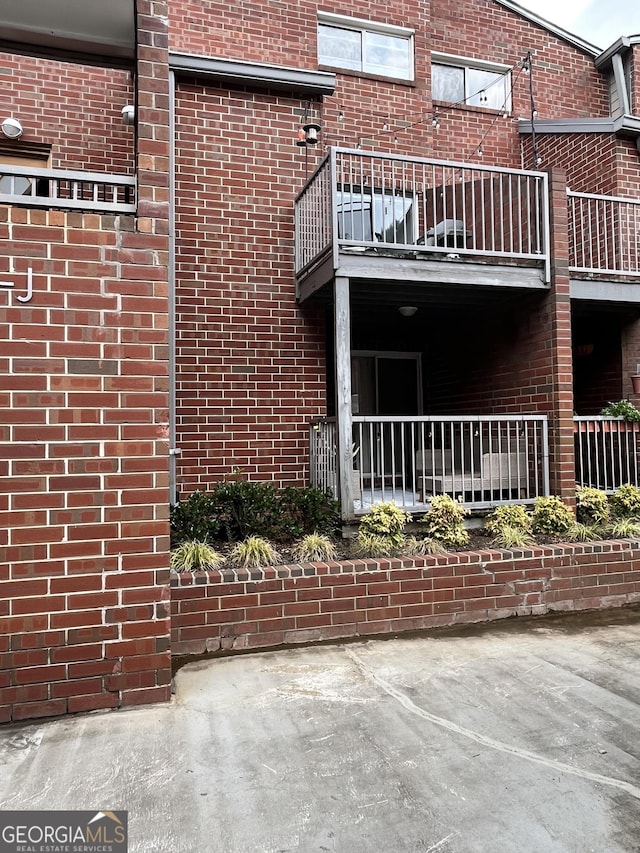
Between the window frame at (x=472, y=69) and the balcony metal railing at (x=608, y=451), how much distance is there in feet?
19.0

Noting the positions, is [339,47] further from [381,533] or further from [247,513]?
[381,533]

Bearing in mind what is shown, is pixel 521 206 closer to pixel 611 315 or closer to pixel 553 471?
pixel 611 315

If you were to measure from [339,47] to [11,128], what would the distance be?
498 cm

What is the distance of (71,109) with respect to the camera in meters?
7.23

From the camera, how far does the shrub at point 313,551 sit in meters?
4.99

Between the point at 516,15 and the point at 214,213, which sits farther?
the point at 516,15

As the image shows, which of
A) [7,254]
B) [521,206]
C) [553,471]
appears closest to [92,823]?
[7,254]

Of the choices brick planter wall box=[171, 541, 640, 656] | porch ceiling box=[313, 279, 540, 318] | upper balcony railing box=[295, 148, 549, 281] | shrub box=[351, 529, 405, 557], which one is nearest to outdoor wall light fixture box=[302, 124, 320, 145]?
upper balcony railing box=[295, 148, 549, 281]

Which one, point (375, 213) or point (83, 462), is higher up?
point (375, 213)

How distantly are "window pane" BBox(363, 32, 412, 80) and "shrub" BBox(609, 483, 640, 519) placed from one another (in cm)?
698

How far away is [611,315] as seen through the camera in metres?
8.43

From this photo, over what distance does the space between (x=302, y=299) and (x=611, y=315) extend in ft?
15.2

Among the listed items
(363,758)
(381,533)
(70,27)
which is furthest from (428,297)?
(363,758)

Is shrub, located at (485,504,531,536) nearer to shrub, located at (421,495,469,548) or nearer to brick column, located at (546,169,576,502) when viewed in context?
shrub, located at (421,495,469,548)
